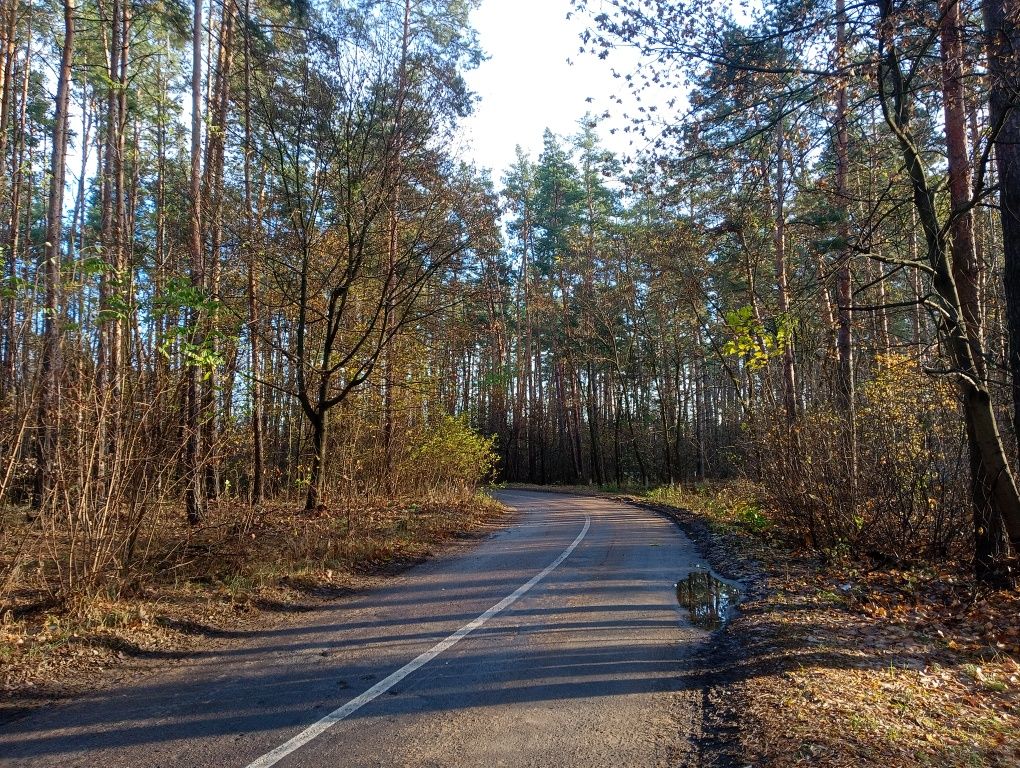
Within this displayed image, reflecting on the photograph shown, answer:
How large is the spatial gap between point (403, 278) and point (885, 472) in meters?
9.82

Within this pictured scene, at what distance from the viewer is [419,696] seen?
4.98 metres

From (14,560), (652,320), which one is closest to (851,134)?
(14,560)

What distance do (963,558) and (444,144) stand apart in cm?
1183

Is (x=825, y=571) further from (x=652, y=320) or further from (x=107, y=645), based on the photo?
(x=652, y=320)

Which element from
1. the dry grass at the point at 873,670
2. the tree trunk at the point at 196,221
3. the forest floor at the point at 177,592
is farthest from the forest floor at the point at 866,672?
the tree trunk at the point at 196,221

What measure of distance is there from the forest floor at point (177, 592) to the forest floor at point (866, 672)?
4.90 meters

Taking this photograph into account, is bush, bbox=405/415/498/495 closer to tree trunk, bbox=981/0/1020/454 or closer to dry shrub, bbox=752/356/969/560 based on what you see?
dry shrub, bbox=752/356/969/560

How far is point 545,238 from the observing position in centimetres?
4294

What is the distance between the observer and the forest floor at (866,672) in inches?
161

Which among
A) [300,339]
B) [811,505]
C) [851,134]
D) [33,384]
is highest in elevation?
[851,134]

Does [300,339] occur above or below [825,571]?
above

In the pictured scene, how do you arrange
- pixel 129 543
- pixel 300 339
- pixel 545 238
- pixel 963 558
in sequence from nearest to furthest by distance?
pixel 129 543 < pixel 963 558 < pixel 300 339 < pixel 545 238

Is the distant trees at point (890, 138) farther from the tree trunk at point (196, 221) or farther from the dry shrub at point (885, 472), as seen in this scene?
the tree trunk at point (196, 221)

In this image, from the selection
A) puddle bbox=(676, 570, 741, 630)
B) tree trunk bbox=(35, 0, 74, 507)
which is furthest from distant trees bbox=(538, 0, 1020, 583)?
tree trunk bbox=(35, 0, 74, 507)
